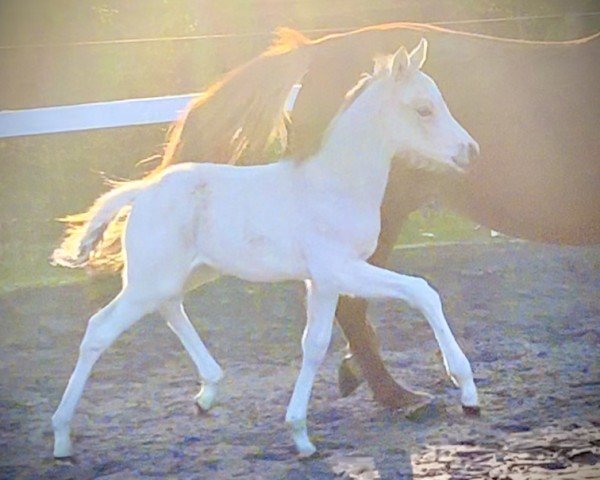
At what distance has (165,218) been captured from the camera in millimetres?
1214

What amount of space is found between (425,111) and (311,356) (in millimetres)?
301

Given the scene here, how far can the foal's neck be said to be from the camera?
1222 mm

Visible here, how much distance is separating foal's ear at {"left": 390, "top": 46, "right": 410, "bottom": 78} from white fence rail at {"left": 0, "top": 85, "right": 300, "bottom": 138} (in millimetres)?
563

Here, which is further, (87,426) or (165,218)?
(87,426)

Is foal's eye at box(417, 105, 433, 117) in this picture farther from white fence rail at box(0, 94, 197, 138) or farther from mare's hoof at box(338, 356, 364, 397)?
white fence rail at box(0, 94, 197, 138)

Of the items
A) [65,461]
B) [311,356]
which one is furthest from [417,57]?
[65,461]

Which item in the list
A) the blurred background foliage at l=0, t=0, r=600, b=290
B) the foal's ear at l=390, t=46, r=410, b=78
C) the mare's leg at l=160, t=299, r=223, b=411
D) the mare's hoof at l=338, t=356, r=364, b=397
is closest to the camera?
the foal's ear at l=390, t=46, r=410, b=78

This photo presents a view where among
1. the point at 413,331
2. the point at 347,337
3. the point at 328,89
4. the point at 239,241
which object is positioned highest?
the point at 328,89

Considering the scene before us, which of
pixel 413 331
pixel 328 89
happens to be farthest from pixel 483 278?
pixel 328 89

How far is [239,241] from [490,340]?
58cm

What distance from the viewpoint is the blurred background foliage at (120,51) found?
161 centimetres

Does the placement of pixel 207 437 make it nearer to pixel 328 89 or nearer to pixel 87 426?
pixel 87 426

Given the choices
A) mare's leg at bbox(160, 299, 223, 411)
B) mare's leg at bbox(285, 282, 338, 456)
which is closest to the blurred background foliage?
mare's leg at bbox(160, 299, 223, 411)

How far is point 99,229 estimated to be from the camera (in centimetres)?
124
